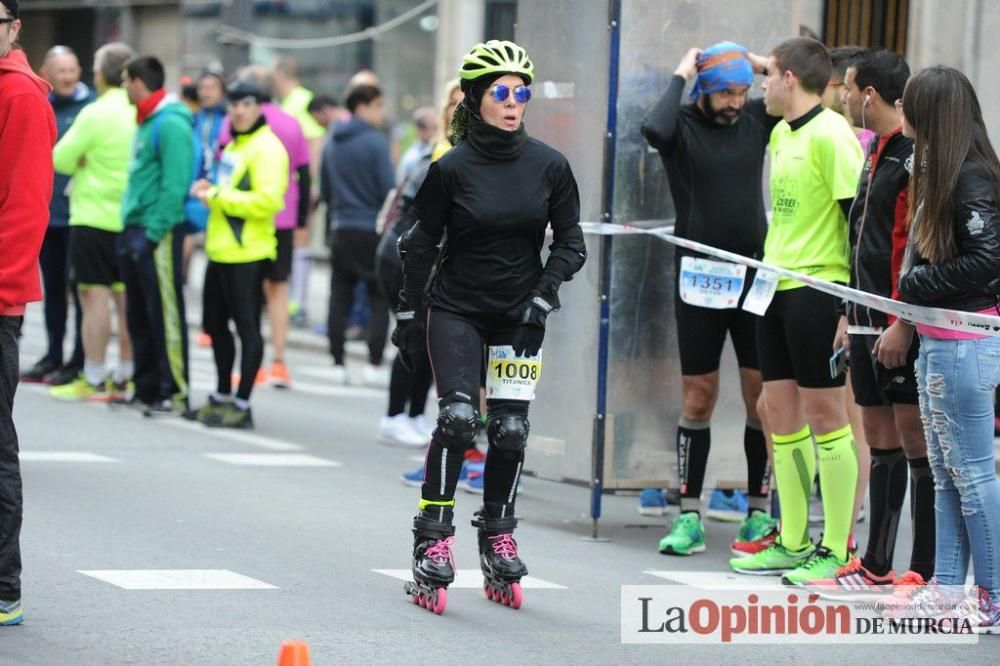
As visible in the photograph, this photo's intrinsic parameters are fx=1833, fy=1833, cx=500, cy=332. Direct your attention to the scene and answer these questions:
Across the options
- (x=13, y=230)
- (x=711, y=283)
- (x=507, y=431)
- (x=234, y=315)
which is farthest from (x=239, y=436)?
(x=13, y=230)

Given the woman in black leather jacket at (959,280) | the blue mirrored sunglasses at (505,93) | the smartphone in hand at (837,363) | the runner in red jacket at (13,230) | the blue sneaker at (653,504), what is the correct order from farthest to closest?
the blue sneaker at (653,504) < the smartphone in hand at (837,363) < the blue mirrored sunglasses at (505,93) < the woman in black leather jacket at (959,280) < the runner in red jacket at (13,230)

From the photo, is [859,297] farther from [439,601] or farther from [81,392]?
[81,392]

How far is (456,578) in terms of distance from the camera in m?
7.03

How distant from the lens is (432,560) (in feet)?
21.0

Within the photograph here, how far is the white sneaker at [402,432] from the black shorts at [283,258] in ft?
8.05

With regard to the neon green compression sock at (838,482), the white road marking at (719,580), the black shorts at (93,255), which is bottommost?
the white road marking at (719,580)

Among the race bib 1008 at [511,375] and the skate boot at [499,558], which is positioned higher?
the race bib 1008 at [511,375]

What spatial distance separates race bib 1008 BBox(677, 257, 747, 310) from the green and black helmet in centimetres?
158

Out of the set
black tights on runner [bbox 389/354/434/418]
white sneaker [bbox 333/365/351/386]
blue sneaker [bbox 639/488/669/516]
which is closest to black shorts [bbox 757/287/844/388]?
blue sneaker [bbox 639/488/669/516]

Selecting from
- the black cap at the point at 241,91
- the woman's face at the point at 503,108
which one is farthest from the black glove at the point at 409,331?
the black cap at the point at 241,91

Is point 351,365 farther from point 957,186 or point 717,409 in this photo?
point 957,186

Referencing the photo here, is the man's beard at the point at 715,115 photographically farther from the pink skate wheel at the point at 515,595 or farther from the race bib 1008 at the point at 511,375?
the pink skate wheel at the point at 515,595

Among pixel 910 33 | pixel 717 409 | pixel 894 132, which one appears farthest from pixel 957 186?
pixel 910 33

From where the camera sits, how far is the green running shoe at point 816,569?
713 cm
